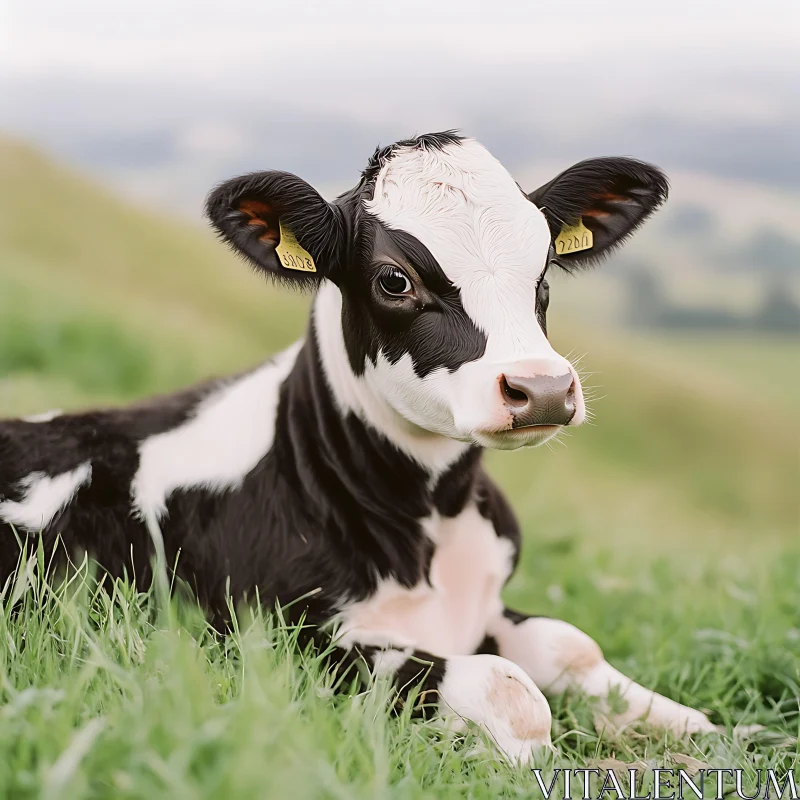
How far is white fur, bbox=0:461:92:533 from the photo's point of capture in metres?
4.41

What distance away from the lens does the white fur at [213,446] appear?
4512 millimetres

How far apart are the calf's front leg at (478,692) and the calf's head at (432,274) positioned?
3.01 feet

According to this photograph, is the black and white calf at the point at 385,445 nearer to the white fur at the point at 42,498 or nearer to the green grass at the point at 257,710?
the white fur at the point at 42,498

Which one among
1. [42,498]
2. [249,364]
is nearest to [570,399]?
[42,498]

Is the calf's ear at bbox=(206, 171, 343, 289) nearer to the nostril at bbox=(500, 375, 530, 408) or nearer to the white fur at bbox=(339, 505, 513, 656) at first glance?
the nostril at bbox=(500, 375, 530, 408)

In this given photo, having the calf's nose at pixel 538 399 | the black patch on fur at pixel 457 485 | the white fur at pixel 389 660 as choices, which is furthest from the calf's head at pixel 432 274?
the white fur at pixel 389 660

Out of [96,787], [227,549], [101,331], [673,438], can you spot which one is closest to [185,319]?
[101,331]

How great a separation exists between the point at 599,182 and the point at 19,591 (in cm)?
297

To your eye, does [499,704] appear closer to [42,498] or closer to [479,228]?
[479,228]

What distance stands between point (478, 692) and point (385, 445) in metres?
1.09

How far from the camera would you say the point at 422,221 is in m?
4.09

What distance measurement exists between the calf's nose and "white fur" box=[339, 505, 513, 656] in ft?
3.49

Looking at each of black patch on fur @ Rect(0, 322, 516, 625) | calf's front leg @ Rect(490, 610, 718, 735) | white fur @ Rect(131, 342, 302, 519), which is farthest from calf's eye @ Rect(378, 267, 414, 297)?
calf's front leg @ Rect(490, 610, 718, 735)

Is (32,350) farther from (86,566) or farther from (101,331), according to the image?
(86,566)
